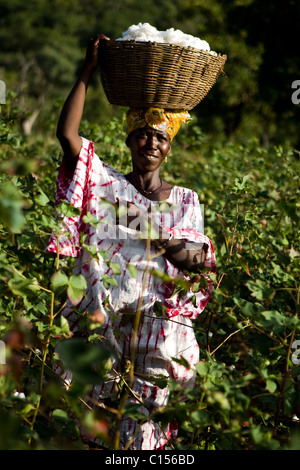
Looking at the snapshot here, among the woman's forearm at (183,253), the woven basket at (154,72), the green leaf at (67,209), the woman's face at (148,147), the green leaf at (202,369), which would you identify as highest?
the woven basket at (154,72)

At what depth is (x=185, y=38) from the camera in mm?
1921

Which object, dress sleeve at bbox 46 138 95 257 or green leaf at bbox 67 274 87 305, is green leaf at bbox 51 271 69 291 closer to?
green leaf at bbox 67 274 87 305

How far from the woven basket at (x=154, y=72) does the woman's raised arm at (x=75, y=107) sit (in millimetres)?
35

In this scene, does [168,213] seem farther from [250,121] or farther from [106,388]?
[250,121]

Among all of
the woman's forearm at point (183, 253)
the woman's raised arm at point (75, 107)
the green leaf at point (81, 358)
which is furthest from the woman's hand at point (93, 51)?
the green leaf at point (81, 358)

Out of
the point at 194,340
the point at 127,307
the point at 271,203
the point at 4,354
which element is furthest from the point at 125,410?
the point at 271,203

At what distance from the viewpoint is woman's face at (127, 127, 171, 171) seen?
212cm

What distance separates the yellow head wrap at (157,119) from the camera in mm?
2047

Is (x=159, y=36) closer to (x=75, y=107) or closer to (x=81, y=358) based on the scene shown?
(x=75, y=107)

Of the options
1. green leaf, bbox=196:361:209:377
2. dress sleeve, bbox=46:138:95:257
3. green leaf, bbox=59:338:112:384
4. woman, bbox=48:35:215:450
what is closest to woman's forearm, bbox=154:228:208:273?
woman, bbox=48:35:215:450

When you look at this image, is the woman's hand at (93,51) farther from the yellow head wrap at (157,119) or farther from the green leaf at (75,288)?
the green leaf at (75,288)

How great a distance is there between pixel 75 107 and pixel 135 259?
1.88ft

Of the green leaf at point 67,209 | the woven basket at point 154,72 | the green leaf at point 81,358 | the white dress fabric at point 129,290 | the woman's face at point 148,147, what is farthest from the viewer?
A: the woman's face at point 148,147

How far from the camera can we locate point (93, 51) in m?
1.92
